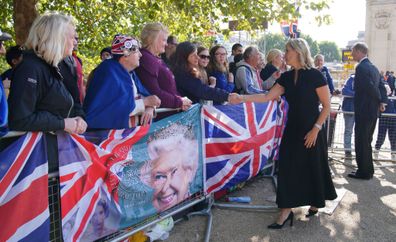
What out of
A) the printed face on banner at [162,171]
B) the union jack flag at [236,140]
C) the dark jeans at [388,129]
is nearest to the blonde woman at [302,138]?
the union jack flag at [236,140]

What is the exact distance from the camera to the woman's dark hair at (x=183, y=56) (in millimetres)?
4832

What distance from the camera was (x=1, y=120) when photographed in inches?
102

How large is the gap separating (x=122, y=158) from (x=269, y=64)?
4811mm

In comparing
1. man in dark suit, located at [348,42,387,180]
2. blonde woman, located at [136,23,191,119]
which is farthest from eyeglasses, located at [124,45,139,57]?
man in dark suit, located at [348,42,387,180]

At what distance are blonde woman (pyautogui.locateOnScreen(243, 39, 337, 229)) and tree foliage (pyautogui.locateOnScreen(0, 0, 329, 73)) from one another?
9.33ft

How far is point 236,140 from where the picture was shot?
5.15 m

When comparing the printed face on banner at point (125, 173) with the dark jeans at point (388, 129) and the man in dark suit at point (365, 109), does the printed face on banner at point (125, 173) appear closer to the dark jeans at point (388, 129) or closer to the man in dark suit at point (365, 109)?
the man in dark suit at point (365, 109)

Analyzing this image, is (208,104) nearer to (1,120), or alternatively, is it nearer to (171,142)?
(171,142)

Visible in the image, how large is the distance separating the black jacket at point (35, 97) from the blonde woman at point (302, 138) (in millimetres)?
2549

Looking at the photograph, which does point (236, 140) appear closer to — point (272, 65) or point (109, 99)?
point (109, 99)

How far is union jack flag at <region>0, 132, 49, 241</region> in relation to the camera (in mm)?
2654

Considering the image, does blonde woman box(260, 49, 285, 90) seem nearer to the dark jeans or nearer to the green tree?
the dark jeans

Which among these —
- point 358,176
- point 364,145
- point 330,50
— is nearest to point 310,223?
point 358,176

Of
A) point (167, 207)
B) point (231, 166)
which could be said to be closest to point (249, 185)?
point (231, 166)
